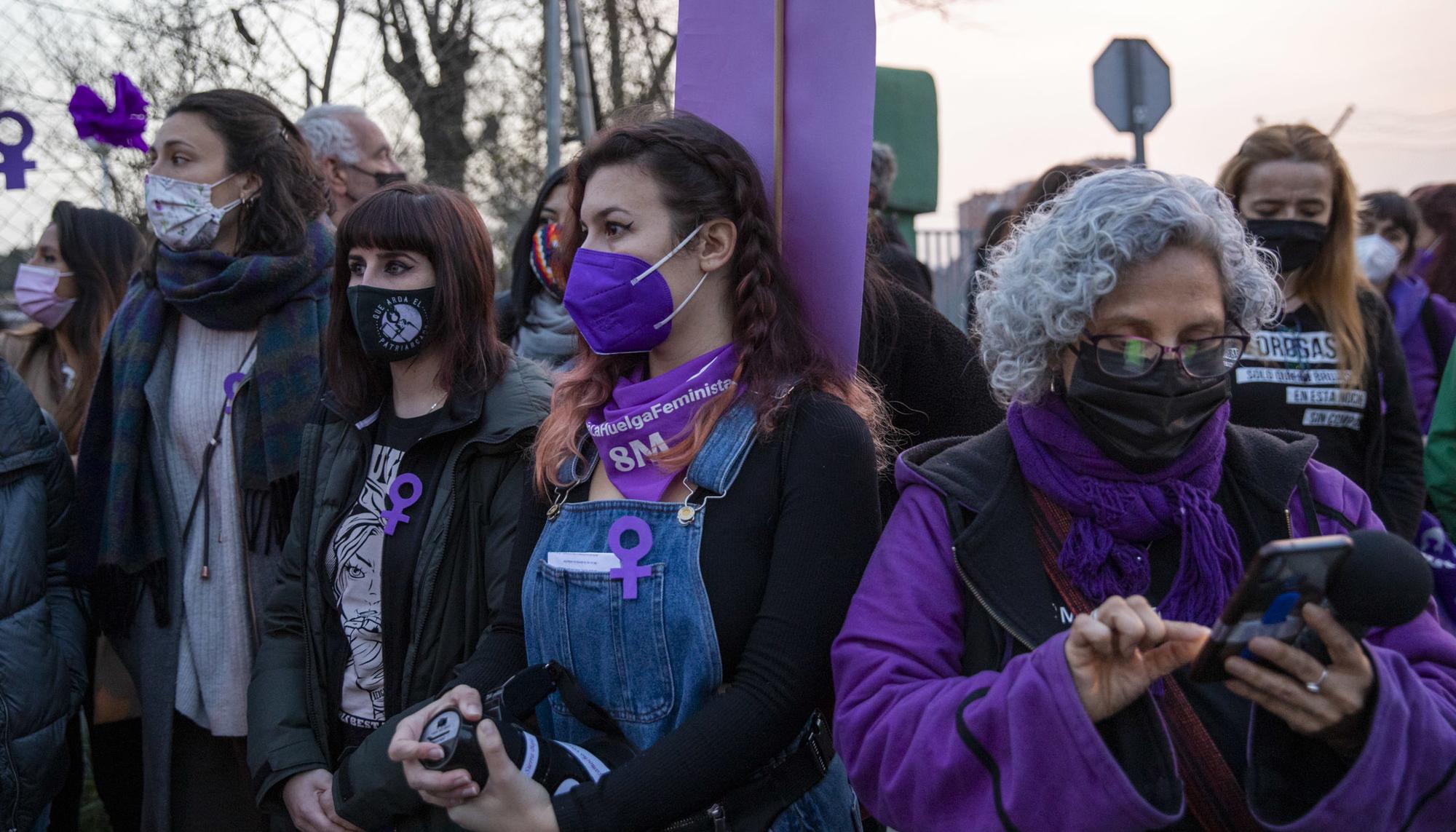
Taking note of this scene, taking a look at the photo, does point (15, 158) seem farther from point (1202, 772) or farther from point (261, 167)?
point (1202, 772)

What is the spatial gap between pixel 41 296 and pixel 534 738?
373 centimetres

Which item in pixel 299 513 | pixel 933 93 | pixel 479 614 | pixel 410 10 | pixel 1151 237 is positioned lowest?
pixel 479 614

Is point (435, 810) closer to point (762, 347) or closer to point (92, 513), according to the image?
point (762, 347)

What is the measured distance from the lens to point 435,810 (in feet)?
6.94

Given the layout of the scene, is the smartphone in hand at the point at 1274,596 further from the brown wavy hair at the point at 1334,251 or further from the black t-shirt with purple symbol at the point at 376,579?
the brown wavy hair at the point at 1334,251

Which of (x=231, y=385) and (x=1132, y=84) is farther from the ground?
(x=1132, y=84)

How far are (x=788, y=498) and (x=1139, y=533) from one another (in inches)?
23.5

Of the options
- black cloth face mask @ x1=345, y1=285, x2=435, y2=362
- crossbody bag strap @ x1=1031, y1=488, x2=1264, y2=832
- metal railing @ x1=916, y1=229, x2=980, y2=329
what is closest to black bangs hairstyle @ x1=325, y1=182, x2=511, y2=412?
black cloth face mask @ x1=345, y1=285, x2=435, y2=362

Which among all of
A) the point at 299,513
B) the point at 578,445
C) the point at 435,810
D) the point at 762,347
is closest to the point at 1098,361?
the point at 762,347

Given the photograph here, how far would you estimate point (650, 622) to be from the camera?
7.03ft

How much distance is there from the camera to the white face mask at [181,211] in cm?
353

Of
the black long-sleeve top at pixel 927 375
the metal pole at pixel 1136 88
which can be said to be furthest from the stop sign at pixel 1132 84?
the black long-sleeve top at pixel 927 375

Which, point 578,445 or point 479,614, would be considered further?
point 479,614

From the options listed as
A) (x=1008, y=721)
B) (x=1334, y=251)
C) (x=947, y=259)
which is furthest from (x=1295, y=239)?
(x=947, y=259)
